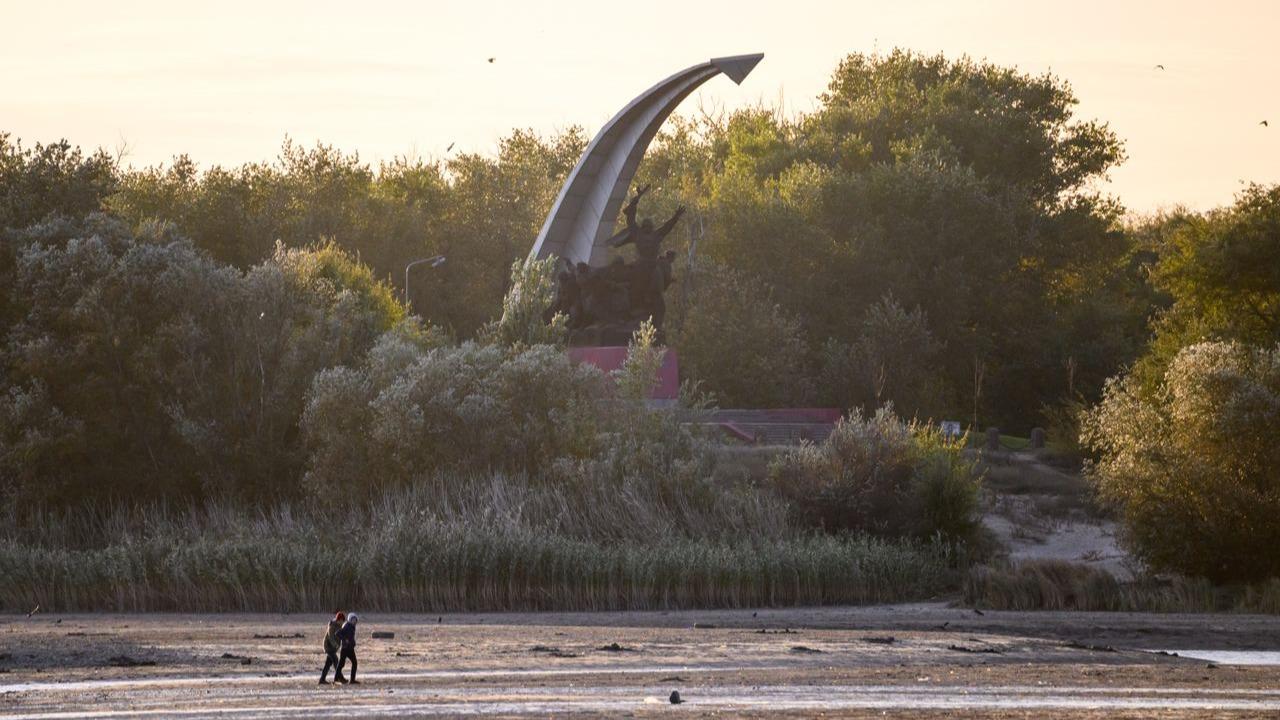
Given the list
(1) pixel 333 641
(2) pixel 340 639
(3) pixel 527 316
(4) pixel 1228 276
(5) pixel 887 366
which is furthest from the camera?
(5) pixel 887 366

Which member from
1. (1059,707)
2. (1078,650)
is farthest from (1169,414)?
(1059,707)

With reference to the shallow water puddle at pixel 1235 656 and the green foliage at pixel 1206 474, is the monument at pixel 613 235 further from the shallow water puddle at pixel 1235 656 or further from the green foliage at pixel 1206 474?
the shallow water puddle at pixel 1235 656

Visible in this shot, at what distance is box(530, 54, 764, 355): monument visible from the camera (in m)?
47.8

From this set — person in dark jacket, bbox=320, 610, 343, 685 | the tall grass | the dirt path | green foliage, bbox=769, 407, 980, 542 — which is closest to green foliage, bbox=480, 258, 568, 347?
green foliage, bbox=769, 407, 980, 542

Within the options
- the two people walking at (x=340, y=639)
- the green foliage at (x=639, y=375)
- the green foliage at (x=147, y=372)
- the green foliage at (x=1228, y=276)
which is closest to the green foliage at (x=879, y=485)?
the green foliage at (x=639, y=375)

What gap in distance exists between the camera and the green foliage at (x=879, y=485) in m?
33.7

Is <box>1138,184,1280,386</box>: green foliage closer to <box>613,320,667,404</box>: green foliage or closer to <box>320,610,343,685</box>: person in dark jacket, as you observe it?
<box>613,320,667,404</box>: green foliage

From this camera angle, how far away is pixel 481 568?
2906 centimetres

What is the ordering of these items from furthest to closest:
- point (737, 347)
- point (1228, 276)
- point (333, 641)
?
point (737, 347), point (1228, 276), point (333, 641)

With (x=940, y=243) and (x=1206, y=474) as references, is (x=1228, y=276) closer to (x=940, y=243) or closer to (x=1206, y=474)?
(x=1206, y=474)

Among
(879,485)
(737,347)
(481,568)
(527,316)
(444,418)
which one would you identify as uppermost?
(737,347)

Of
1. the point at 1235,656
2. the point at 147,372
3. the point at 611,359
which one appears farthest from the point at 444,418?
the point at 1235,656

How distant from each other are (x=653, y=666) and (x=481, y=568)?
11220 mm

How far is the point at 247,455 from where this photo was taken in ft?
128
